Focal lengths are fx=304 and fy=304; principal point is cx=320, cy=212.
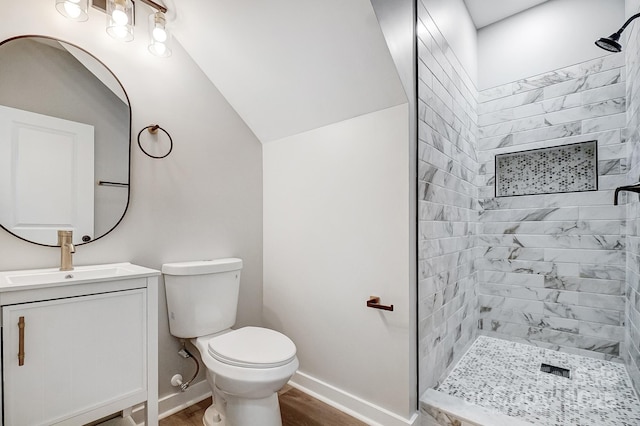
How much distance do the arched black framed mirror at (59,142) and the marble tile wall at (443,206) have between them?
1.61 metres

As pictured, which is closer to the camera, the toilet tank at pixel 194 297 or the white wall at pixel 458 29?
the toilet tank at pixel 194 297

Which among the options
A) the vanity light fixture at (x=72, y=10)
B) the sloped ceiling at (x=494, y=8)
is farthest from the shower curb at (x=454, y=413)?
the sloped ceiling at (x=494, y=8)

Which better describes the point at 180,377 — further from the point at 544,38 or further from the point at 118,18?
the point at 544,38

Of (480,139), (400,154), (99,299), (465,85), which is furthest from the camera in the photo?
(480,139)

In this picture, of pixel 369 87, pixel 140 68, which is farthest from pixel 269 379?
pixel 140 68

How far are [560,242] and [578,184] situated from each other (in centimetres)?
47

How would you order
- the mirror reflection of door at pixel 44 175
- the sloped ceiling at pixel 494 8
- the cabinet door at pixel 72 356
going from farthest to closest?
the sloped ceiling at pixel 494 8
the mirror reflection of door at pixel 44 175
the cabinet door at pixel 72 356

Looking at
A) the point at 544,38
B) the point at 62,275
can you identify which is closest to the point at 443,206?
the point at 544,38

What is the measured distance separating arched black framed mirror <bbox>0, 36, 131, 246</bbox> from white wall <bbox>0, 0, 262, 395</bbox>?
0.18ft

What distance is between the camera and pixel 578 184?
2350mm

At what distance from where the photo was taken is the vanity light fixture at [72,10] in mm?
1365

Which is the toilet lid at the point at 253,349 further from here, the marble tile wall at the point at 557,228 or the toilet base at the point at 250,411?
the marble tile wall at the point at 557,228

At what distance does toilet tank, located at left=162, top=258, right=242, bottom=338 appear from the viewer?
166cm

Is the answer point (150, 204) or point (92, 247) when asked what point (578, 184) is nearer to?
point (150, 204)
